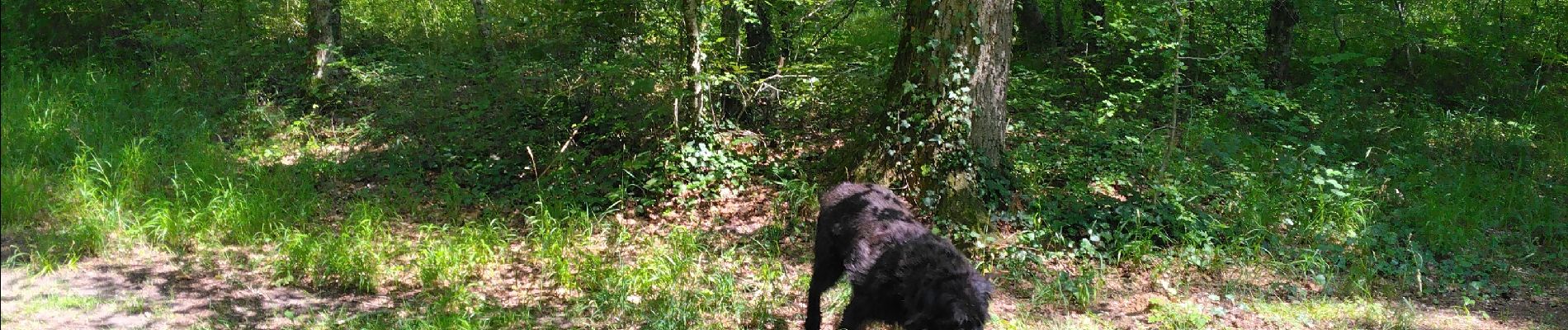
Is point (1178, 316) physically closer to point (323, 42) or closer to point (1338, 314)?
point (1338, 314)

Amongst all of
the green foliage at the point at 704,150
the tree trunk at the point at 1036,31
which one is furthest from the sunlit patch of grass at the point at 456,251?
the tree trunk at the point at 1036,31

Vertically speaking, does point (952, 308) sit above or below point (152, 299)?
above

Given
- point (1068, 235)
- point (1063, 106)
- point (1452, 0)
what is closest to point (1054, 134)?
point (1063, 106)

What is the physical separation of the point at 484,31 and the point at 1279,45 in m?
9.17

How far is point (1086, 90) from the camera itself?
9000 mm

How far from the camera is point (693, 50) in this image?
643cm

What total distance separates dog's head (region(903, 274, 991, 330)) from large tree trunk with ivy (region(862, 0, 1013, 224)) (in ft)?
7.02

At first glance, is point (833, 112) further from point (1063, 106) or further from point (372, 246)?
point (372, 246)

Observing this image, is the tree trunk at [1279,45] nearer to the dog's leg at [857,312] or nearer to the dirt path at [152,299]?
the dog's leg at [857,312]

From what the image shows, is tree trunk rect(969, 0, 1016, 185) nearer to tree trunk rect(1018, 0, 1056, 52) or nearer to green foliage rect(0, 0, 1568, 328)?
green foliage rect(0, 0, 1568, 328)

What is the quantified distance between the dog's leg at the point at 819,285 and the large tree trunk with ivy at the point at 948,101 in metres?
1.62

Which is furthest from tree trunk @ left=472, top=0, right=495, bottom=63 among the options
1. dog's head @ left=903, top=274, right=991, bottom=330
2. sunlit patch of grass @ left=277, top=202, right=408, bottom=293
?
dog's head @ left=903, top=274, right=991, bottom=330

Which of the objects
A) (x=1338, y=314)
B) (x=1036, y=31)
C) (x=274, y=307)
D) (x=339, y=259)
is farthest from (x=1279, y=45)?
(x=274, y=307)

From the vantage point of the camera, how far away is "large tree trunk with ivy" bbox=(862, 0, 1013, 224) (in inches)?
228
